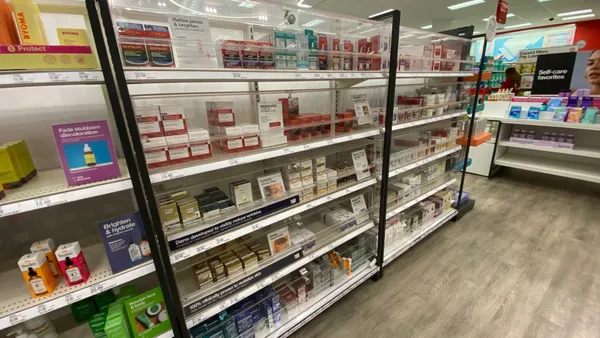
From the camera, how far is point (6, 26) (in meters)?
0.80

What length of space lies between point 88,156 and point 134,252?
0.42m

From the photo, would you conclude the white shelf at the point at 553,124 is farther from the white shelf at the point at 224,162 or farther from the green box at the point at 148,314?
the green box at the point at 148,314

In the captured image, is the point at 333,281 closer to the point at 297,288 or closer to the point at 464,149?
the point at 297,288

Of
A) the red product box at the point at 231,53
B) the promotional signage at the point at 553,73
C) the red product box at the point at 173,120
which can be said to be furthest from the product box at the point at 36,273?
the promotional signage at the point at 553,73

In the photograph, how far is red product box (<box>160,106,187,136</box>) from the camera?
113 centimetres

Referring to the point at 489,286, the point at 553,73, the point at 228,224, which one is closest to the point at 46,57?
the point at 228,224

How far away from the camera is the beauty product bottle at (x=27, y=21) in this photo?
803 mm

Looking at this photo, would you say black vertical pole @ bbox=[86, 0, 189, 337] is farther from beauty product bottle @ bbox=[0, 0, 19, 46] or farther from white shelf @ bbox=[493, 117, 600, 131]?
white shelf @ bbox=[493, 117, 600, 131]

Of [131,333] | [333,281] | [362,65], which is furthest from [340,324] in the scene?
[362,65]

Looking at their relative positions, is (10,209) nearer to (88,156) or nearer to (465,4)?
(88,156)

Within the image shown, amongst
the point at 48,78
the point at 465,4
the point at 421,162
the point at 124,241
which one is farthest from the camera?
the point at 465,4

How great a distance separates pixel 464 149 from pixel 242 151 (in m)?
2.66

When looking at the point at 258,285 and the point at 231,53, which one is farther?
the point at 258,285

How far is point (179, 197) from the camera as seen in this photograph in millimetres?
1299
